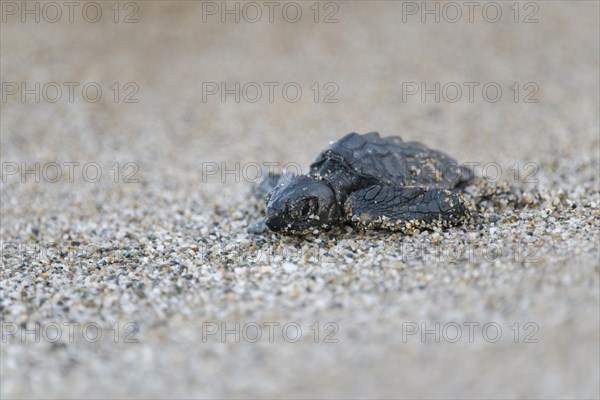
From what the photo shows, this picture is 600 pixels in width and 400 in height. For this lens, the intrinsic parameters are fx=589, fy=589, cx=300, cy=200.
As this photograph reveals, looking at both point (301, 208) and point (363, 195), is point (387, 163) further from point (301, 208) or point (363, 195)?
point (301, 208)

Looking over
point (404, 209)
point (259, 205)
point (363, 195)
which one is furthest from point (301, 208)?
point (259, 205)

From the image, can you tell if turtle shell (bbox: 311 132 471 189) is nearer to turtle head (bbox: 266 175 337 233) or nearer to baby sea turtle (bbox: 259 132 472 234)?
baby sea turtle (bbox: 259 132 472 234)

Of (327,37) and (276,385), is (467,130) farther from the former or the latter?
(276,385)

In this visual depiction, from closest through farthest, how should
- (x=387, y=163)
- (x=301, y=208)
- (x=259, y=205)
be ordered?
(x=301, y=208)
(x=387, y=163)
(x=259, y=205)

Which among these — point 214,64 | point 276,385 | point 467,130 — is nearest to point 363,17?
point 214,64

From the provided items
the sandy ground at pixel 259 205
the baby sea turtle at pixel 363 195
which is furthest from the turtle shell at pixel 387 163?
the sandy ground at pixel 259 205
